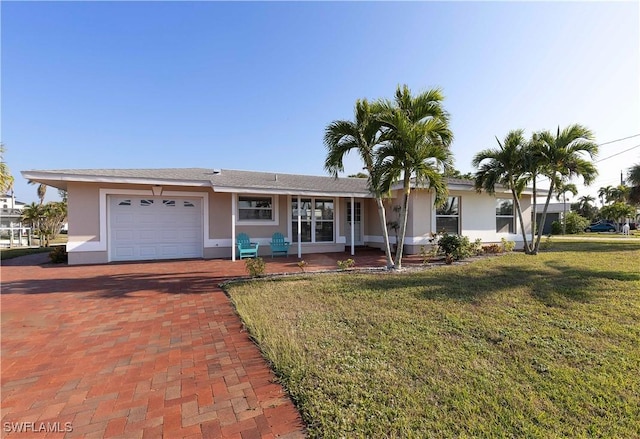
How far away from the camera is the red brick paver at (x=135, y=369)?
2.39m

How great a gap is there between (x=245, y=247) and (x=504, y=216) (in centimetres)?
1295

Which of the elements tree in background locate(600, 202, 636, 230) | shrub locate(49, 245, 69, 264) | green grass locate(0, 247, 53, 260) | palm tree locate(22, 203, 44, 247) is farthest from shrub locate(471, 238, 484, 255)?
tree in background locate(600, 202, 636, 230)

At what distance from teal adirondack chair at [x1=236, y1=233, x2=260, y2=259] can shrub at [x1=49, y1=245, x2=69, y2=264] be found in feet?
21.2

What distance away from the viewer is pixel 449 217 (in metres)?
13.4

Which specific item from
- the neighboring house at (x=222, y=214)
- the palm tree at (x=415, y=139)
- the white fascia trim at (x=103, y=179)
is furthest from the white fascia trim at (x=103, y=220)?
the palm tree at (x=415, y=139)

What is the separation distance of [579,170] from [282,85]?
12748mm

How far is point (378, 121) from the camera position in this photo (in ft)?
25.6

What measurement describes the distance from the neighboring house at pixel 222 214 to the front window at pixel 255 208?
0.04 m

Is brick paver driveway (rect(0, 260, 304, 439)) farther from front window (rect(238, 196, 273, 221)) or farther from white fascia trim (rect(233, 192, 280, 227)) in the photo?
front window (rect(238, 196, 273, 221))

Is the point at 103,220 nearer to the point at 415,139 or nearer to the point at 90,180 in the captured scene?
the point at 90,180

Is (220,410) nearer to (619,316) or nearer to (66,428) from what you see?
(66,428)

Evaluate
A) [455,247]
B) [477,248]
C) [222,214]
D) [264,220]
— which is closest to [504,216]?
[477,248]

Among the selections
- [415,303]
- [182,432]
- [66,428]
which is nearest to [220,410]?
[182,432]

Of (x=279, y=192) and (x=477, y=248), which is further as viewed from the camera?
(x=477, y=248)
